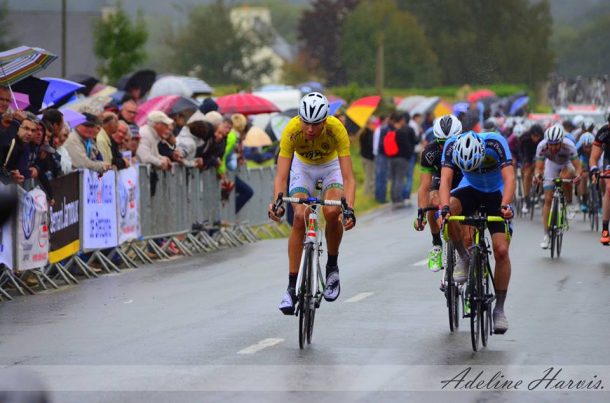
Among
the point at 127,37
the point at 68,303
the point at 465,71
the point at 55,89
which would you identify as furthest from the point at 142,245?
the point at 465,71

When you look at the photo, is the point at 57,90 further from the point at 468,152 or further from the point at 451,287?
the point at 468,152

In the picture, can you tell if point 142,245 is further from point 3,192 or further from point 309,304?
point 3,192

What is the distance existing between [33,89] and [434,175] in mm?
5976

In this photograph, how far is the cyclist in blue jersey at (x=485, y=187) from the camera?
11.7m

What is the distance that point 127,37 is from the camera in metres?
57.3

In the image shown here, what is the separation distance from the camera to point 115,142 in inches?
760

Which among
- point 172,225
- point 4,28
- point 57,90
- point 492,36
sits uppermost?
point 492,36

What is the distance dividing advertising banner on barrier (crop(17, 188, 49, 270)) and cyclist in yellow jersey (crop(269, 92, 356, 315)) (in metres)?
4.39

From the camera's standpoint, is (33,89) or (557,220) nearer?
(33,89)

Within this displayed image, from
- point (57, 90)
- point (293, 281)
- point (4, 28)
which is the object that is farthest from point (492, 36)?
point (293, 281)

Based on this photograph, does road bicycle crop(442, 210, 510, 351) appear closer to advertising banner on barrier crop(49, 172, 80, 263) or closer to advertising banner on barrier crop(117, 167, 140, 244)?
advertising banner on barrier crop(49, 172, 80, 263)

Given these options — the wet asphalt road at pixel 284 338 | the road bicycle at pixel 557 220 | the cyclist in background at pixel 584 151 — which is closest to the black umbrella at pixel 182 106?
the wet asphalt road at pixel 284 338

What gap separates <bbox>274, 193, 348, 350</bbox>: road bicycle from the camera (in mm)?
11695

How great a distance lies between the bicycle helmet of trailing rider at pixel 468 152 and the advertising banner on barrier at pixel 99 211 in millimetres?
7344
